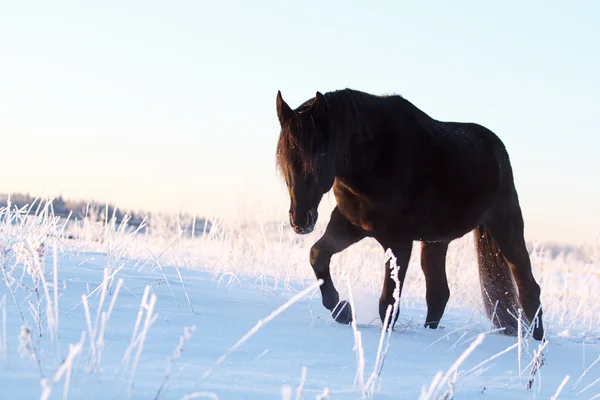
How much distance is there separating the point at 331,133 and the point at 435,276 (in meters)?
2.39

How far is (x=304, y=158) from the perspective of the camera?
427 centimetres

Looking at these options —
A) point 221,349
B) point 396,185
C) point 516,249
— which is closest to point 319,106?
point 396,185

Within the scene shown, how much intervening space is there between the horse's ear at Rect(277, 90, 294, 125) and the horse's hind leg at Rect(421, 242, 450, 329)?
2483mm

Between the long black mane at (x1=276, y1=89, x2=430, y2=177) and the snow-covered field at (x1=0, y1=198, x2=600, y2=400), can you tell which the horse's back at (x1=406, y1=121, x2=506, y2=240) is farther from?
the snow-covered field at (x1=0, y1=198, x2=600, y2=400)

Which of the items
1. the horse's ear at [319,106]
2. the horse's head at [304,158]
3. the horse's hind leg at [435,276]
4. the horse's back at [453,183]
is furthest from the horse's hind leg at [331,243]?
the horse's hind leg at [435,276]

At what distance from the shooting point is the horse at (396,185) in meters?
4.37

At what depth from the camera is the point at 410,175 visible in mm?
5031

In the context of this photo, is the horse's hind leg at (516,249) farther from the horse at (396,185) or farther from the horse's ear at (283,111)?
the horse's ear at (283,111)

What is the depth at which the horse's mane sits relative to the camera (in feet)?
14.1

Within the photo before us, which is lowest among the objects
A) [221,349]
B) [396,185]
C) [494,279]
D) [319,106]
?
[221,349]

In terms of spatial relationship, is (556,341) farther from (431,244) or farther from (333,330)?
(333,330)

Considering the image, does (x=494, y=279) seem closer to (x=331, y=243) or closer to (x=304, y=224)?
(x=331, y=243)

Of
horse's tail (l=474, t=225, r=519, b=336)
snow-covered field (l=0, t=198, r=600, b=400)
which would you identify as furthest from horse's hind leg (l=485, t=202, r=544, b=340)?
snow-covered field (l=0, t=198, r=600, b=400)

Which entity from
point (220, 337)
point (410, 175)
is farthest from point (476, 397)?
point (410, 175)
